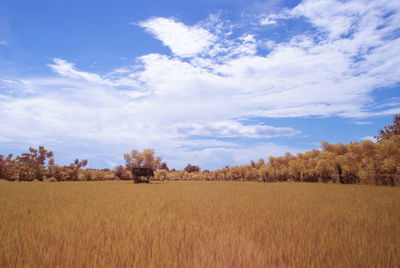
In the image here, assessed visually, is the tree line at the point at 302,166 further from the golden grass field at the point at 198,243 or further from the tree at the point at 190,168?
the tree at the point at 190,168

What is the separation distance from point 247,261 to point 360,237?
2955 millimetres

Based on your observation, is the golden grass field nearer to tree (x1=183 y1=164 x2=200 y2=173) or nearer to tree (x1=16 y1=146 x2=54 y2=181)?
tree (x1=16 y1=146 x2=54 y2=181)

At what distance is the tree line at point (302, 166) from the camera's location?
22375 mm

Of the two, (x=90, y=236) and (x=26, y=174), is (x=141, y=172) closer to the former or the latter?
(x=26, y=174)

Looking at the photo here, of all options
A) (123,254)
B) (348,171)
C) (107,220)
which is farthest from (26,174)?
(348,171)

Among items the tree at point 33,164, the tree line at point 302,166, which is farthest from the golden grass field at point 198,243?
the tree at point 33,164

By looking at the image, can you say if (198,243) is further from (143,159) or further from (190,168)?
(190,168)

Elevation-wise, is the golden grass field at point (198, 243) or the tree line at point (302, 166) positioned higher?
the tree line at point (302, 166)

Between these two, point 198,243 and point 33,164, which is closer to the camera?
point 198,243

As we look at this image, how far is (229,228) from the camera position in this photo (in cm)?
486

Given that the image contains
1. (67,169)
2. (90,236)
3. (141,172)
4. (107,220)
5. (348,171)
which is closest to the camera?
(90,236)

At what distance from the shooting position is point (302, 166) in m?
34.2

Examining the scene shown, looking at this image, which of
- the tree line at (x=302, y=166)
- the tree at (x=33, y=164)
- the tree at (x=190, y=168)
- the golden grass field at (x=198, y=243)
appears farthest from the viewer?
the tree at (x=190, y=168)

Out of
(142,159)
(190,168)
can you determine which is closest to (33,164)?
(142,159)
